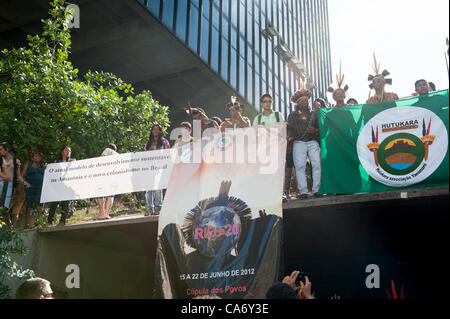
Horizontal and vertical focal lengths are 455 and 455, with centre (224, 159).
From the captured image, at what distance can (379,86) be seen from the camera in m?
7.69

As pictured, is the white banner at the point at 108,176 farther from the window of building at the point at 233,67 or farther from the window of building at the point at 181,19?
the window of building at the point at 233,67

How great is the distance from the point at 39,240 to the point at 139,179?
2.54 meters

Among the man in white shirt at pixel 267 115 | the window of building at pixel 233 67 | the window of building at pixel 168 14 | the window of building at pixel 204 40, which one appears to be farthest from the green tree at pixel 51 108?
the window of building at pixel 233 67

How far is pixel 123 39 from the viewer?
64.9 ft

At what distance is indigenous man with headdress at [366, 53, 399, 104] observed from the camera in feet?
24.8

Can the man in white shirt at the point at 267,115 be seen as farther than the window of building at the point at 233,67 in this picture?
No

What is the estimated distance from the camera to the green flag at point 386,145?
20.5 feet

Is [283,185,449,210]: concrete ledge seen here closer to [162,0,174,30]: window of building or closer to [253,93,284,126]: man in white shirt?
[253,93,284,126]: man in white shirt

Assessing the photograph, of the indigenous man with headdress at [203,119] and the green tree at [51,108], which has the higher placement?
the green tree at [51,108]

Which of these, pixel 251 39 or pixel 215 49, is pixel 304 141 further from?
pixel 251 39

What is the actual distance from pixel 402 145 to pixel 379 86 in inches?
63.8


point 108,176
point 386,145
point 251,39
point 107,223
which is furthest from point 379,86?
point 251,39

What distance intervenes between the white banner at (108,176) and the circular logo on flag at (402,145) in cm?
331
